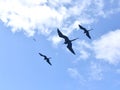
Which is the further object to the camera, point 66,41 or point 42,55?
point 42,55

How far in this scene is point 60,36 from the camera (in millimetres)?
124438

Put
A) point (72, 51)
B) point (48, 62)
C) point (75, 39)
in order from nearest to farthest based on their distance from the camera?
point (75, 39) → point (72, 51) → point (48, 62)

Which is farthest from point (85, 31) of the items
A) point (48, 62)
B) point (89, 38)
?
point (48, 62)

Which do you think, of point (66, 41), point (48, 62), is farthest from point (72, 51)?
point (48, 62)

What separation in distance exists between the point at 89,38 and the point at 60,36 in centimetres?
727

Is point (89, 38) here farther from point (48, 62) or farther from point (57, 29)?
point (48, 62)

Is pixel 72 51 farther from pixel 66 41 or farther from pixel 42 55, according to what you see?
pixel 42 55

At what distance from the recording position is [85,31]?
12794cm

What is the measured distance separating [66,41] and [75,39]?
5.35 metres

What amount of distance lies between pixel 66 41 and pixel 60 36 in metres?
1.95

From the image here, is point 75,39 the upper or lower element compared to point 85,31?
lower

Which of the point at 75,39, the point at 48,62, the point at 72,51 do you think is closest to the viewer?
the point at 75,39

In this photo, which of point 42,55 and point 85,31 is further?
point 42,55

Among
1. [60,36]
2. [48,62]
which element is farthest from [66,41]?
[48,62]
